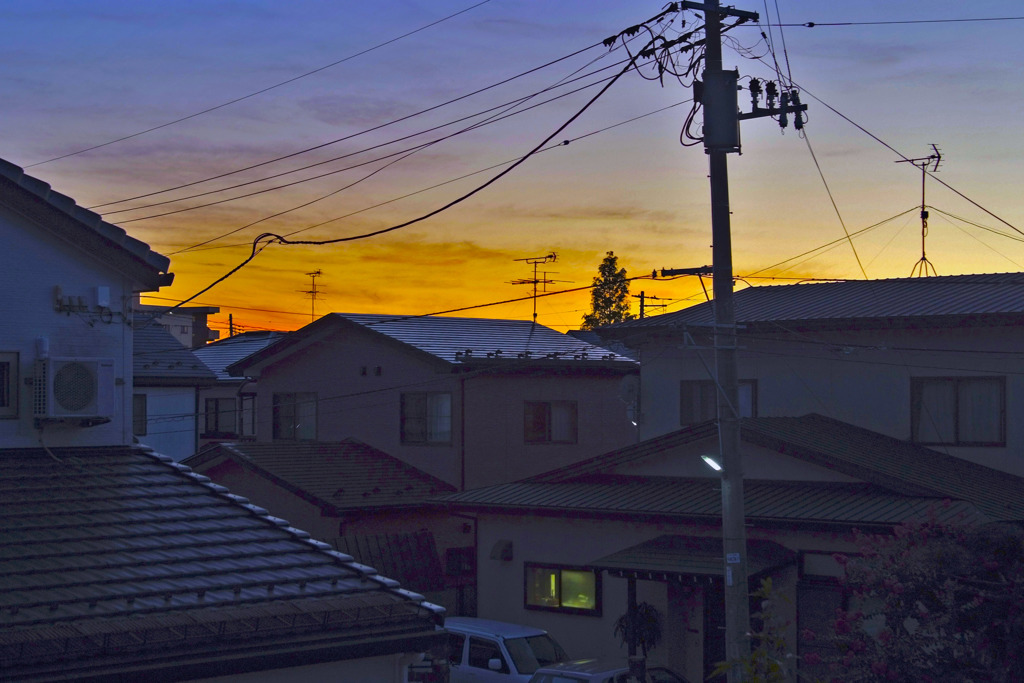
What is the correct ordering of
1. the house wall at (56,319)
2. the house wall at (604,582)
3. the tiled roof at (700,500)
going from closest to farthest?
1. the house wall at (56,319)
2. the tiled roof at (700,500)
3. the house wall at (604,582)

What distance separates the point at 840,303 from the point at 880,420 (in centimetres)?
337

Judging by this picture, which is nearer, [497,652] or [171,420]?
[497,652]

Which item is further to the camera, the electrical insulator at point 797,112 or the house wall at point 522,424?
the house wall at point 522,424

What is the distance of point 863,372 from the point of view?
24.3 m

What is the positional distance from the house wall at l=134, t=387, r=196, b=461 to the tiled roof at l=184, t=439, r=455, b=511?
15.3ft

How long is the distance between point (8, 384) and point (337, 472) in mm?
17181

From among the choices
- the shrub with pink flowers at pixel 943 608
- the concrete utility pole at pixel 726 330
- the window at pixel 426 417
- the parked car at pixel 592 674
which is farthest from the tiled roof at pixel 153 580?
the window at pixel 426 417

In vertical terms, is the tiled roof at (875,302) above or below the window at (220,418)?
above

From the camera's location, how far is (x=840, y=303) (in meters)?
26.0

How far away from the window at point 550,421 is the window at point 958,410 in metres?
11.1

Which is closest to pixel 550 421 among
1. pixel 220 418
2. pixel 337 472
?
pixel 337 472

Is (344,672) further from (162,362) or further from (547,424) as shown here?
(162,362)

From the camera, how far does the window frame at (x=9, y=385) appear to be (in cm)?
1251

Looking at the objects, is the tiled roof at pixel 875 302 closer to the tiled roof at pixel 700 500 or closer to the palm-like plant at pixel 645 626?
the tiled roof at pixel 700 500
